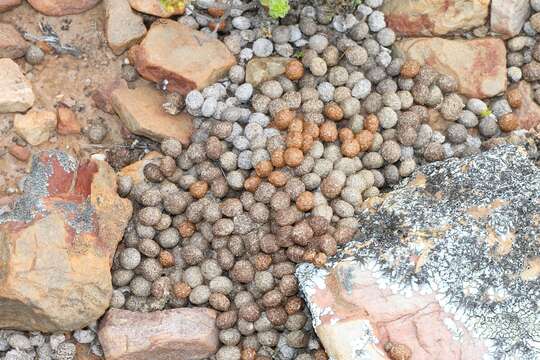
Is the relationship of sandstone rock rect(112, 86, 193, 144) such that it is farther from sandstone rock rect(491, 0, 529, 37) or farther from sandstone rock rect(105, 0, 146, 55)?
sandstone rock rect(491, 0, 529, 37)

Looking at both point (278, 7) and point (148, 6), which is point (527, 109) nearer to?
Result: point (278, 7)

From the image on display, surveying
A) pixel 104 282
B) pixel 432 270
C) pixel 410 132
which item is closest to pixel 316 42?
pixel 410 132

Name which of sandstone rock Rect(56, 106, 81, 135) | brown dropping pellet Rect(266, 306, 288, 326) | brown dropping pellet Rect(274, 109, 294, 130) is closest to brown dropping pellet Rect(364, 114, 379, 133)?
brown dropping pellet Rect(274, 109, 294, 130)

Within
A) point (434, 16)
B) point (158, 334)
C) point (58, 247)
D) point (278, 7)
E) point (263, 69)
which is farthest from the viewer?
point (434, 16)

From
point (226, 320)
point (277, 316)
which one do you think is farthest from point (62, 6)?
point (277, 316)

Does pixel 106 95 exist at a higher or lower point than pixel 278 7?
lower

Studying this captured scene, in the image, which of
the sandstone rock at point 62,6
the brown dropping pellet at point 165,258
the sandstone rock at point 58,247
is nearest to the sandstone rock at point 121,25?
the sandstone rock at point 62,6
